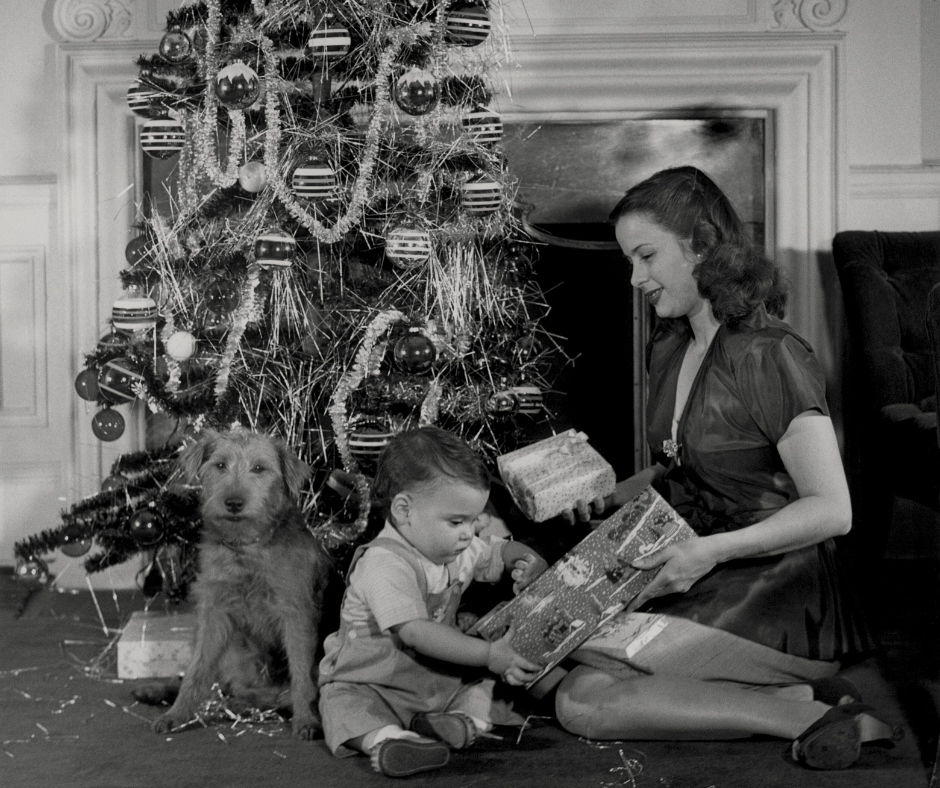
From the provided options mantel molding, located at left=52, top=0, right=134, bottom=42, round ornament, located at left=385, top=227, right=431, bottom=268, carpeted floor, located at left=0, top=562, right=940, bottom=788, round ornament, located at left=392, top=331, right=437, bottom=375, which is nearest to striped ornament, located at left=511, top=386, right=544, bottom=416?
round ornament, located at left=392, top=331, right=437, bottom=375

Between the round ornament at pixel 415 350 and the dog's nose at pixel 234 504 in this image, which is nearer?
the dog's nose at pixel 234 504

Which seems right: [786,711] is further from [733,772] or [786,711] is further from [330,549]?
[330,549]

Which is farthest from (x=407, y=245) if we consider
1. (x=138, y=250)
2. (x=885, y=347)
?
(x=885, y=347)

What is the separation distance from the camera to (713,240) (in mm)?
2246

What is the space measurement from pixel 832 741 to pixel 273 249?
4.82 feet

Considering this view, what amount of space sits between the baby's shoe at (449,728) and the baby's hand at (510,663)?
12 centimetres

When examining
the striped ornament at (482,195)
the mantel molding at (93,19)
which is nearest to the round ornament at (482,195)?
the striped ornament at (482,195)

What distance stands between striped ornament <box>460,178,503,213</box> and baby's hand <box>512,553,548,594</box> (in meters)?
0.79

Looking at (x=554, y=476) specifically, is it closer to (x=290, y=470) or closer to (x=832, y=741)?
(x=290, y=470)

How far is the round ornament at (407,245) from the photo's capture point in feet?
8.27

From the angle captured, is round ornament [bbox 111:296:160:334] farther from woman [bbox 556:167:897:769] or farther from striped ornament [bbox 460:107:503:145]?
woman [bbox 556:167:897:769]

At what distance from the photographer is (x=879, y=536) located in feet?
10.9

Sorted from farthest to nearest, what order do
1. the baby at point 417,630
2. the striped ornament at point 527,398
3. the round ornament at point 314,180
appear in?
the striped ornament at point 527,398, the round ornament at point 314,180, the baby at point 417,630

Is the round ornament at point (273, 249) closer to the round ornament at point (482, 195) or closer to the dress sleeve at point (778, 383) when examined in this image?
the round ornament at point (482, 195)
